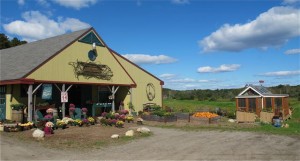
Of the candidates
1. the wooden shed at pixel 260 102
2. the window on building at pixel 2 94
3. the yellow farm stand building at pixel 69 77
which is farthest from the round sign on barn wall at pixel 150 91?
the window on building at pixel 2 94

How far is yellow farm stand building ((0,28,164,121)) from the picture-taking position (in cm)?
2062

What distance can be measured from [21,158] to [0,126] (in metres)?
7.52

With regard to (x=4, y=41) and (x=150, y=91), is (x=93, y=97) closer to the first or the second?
(x=150, y=91)

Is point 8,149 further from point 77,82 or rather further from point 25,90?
point 77,82

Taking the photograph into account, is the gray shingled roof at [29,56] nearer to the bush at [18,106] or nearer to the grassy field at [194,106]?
the bush at [18,106]

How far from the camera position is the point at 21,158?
10.7 meters

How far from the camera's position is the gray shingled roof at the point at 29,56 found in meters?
20.6

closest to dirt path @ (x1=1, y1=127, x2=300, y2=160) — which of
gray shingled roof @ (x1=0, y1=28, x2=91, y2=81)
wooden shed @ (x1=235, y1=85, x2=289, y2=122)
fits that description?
gray shingled roof @ (x1=0, y1=28, x2=91, y2=81)

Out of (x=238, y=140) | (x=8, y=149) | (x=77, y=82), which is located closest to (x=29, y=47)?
(x=77, y=82)

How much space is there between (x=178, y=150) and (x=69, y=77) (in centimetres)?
1252

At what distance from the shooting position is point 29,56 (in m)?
23.1

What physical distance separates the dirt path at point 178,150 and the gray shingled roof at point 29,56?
7157 mm

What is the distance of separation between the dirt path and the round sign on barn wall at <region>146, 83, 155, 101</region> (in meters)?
16.7

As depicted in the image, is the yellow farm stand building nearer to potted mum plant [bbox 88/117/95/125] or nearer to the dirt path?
potted mum plant [bbox 88/117/95/125]
